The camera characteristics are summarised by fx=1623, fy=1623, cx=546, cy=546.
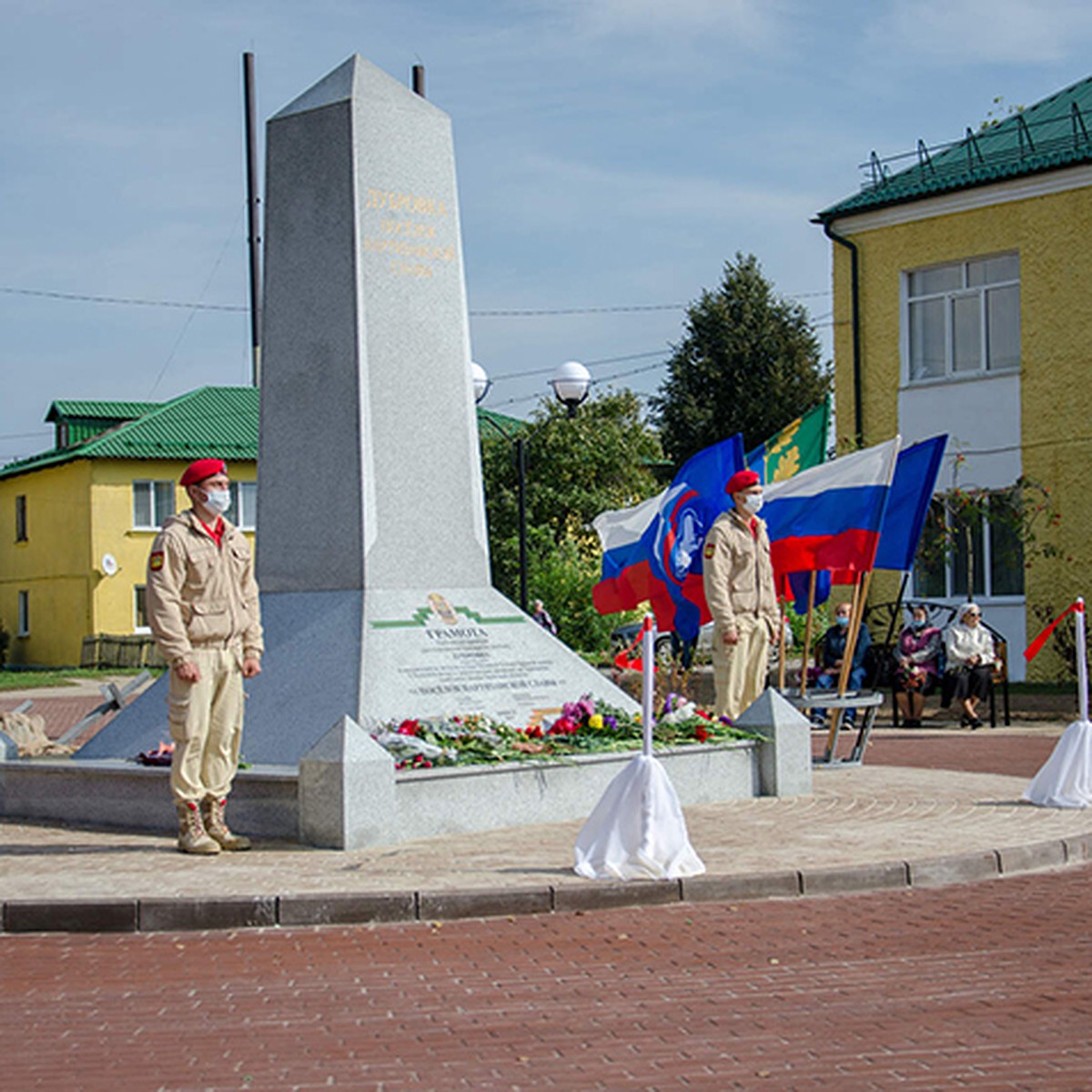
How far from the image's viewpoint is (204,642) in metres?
9.17

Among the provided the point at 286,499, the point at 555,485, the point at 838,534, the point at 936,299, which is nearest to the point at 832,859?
the point at 286,499

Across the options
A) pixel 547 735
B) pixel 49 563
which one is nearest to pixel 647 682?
pixel 547 735

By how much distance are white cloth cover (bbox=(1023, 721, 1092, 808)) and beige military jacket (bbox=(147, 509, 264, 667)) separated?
5.41 metres

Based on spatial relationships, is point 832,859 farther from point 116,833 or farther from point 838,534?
point 838,534

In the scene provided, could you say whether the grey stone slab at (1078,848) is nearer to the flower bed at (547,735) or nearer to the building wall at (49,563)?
the flower bed at (547,735)

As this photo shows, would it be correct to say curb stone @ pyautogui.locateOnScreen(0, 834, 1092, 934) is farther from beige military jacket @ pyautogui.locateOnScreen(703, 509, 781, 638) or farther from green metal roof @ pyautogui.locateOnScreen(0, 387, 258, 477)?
green metal roof @ pyautogui.locateOnScreen(0, 387, 258, 477)

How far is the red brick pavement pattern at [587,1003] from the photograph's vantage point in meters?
5.09

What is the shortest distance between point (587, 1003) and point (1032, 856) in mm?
4041

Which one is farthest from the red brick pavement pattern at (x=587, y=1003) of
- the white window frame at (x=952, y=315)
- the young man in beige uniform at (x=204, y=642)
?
the white window frame at (x=952, y=315)

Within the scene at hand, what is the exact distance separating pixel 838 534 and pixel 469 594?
12.8 ft

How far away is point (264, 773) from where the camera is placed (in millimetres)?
9594

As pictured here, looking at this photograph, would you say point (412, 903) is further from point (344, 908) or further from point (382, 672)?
point (382, 672)

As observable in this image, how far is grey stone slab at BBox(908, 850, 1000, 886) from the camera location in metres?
8.57

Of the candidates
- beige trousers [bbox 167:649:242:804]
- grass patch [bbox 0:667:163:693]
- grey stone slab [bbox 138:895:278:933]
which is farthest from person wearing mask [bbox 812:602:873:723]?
grass patch [bbox 0:667:163:693]
